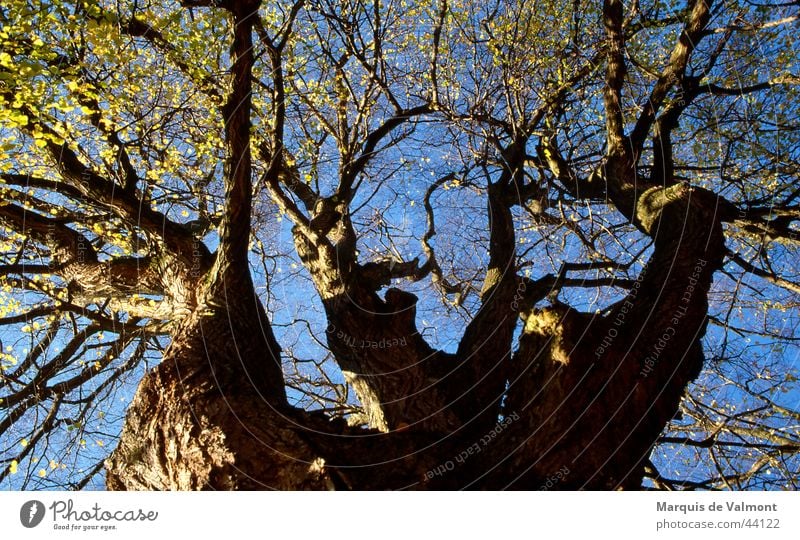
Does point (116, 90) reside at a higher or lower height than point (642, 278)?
higher

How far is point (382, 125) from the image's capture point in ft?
18.0

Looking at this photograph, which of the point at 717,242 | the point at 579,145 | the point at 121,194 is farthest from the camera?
the point at 579,145

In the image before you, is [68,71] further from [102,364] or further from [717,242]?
[717,242]

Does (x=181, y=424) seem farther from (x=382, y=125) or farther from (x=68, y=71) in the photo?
(x=382, y=125)

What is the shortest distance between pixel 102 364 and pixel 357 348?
8.97 feet

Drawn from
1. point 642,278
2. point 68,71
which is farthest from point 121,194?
point 642,278

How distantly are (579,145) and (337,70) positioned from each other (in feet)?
8.99

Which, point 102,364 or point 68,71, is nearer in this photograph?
point 68,71

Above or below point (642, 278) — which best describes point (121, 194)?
above

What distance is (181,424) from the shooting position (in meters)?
3.00
